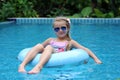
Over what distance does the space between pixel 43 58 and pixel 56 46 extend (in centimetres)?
73

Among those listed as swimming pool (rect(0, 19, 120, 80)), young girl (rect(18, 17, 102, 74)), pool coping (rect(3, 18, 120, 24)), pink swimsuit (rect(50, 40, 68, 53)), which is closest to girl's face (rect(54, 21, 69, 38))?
young girl (rect(18, 17, 102, 74))

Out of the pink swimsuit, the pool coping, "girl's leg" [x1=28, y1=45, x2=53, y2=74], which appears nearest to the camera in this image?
"girl's leg" [x1=28, y1=45, x2=53, y2=74]

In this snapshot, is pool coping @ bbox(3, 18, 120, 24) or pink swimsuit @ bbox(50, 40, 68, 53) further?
pool coping @ bbox(3, 18, 120, 24)

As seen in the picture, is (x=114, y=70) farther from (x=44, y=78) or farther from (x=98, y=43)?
(x=98, y=43)

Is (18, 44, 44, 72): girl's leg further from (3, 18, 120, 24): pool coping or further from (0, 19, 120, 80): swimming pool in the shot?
(3, 18, 120, 24): pool coping

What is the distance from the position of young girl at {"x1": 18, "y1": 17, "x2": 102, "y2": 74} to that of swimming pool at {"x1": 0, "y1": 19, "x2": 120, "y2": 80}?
120 millimetres

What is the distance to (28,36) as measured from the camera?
10.5 m

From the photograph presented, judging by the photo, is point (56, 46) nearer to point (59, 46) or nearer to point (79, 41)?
point (59, 46)

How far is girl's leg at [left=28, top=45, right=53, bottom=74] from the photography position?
5.83 metres

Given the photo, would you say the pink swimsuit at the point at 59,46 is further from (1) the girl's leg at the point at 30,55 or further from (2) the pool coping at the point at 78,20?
(2) the pool coping at the point at 78,20

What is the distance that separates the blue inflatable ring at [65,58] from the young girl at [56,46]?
0.24 ft

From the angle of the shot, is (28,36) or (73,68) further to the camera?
(28,36)

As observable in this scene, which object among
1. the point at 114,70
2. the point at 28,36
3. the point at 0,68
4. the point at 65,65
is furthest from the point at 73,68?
the point at 28,36

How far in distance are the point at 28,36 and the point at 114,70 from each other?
14.4 ft
